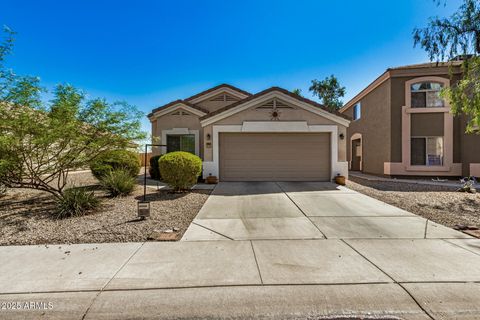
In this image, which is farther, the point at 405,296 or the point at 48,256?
the point at 48,256

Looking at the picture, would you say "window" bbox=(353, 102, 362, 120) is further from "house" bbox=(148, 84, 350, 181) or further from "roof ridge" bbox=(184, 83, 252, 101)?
"roof ridge" bbox=(184, 83, 252, 101)

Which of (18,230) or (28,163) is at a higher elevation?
(28,163)

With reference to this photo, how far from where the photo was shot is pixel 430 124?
43.0ft

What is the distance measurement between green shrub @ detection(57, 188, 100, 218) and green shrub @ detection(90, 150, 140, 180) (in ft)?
4.08

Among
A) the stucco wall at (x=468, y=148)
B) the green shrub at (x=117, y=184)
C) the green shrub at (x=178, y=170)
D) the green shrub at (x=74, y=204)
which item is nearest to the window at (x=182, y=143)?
the green shrub at (x=178, y=170)

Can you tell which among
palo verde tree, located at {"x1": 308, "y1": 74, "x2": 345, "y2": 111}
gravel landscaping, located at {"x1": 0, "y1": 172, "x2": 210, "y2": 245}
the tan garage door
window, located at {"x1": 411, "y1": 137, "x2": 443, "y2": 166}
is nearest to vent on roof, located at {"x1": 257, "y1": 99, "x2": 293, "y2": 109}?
the tan garage door

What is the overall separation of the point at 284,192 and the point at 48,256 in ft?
23.2

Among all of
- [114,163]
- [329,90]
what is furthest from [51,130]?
[329,90]

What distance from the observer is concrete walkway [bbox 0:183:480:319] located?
8.40 feet

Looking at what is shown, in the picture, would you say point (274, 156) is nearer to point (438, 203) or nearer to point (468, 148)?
point (438, 203)

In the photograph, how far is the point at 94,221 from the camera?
5523mm

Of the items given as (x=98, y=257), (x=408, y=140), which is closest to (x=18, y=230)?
(x=98, y=257)

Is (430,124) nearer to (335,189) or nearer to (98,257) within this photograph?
(335,189)

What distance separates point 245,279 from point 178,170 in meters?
6.00
